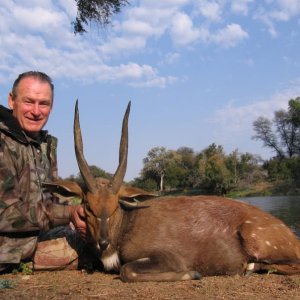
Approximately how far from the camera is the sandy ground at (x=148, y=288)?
14.8 feet

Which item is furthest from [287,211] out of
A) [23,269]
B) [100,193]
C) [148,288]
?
[148,288]

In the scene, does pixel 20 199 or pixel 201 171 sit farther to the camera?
pixel 201 171

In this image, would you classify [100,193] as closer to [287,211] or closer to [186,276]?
[186,276]

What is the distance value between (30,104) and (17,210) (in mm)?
1512

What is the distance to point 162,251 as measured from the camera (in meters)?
5.92

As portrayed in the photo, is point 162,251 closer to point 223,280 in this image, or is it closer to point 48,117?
point 223,280

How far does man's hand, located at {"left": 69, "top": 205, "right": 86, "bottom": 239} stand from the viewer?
19.4ft

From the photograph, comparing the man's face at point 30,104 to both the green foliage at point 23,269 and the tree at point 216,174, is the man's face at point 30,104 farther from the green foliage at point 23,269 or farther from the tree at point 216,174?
the tree at point 216,174

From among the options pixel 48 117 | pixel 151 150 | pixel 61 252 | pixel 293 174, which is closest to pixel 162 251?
pixel 61 252

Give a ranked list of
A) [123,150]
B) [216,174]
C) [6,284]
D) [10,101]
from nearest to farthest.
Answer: [6,284], [123,150], [10,101], [216,174]

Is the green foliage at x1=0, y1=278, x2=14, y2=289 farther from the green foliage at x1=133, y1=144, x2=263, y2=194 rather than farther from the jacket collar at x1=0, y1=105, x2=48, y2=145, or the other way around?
the green foliage at x1=133, y1=144, x2=263, y2=194

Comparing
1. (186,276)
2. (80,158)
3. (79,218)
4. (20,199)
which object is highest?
(80,158)

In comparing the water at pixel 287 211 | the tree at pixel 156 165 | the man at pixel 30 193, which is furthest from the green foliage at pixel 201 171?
the man at pixel 30 193

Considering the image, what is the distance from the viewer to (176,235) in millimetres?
6102
